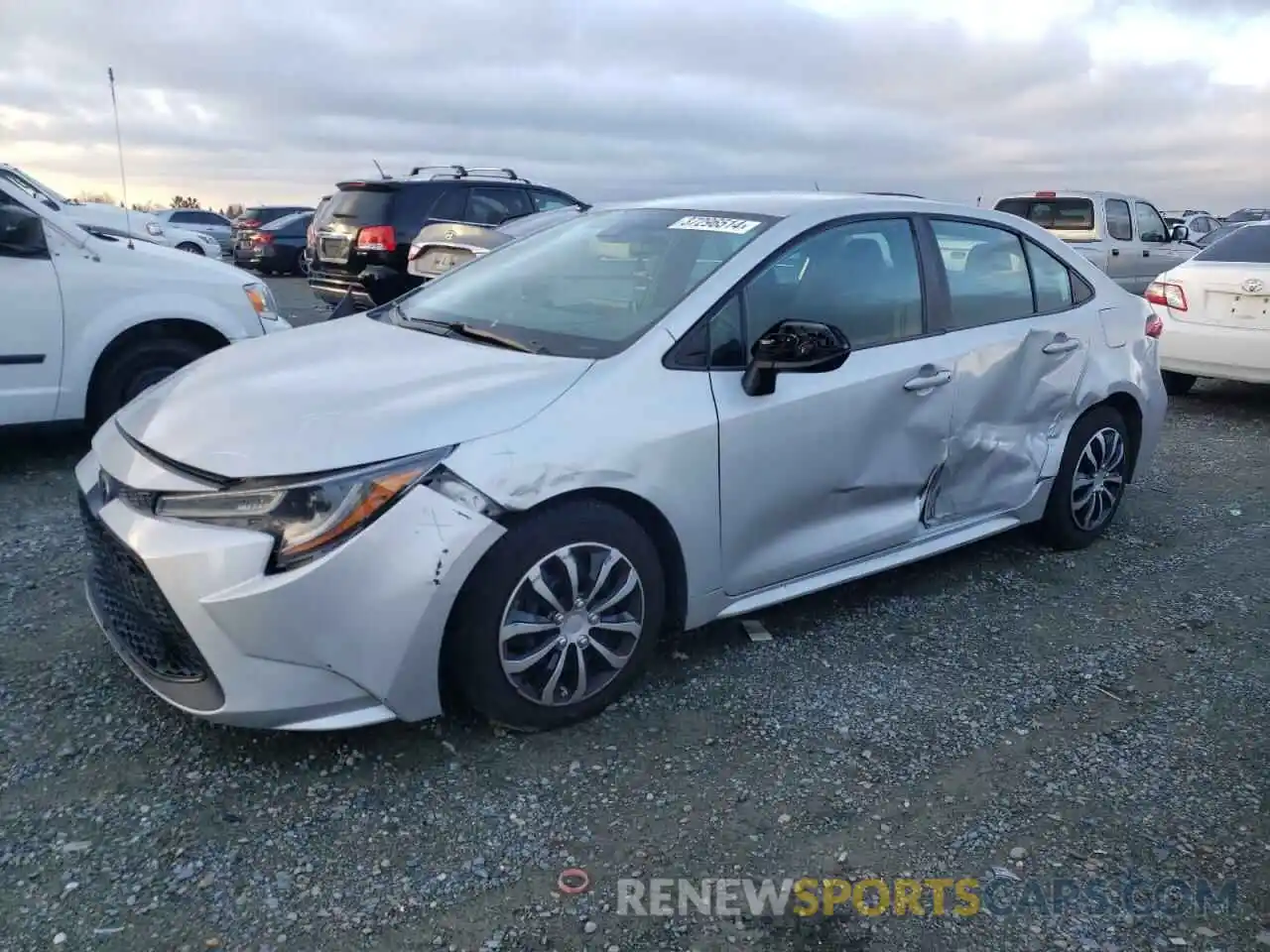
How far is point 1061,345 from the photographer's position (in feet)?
14.8

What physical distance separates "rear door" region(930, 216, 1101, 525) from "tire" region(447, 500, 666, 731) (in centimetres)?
150

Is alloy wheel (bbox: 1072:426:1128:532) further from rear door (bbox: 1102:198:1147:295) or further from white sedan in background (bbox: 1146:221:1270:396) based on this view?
rear door (bbox: 1102:198:1147:295)

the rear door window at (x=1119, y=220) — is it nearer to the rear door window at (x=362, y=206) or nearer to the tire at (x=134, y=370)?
the rear door window at (x=362, y=206)

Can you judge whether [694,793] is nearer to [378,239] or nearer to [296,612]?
[296,612]

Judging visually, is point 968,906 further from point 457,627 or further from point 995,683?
point 457,627

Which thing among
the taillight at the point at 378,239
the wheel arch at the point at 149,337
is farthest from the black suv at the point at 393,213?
the wheel arch at the point at 149,337

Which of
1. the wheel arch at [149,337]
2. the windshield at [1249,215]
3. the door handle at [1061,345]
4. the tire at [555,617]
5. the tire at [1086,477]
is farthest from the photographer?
the windshield at [1249,215]

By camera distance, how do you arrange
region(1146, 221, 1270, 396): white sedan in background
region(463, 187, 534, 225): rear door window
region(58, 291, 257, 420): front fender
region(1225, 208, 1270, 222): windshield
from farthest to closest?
region(1225, 208, 1270, 222): windshield
region(463, 187, 534, 225): rear door window
region(1146, 221, 1270, 396): white sedan in background
region(58, 291, 257, 420): front fender

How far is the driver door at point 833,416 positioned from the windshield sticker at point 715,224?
0.19 metres

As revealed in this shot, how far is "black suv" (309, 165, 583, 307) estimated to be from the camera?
1077cm

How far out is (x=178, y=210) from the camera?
28719 mm

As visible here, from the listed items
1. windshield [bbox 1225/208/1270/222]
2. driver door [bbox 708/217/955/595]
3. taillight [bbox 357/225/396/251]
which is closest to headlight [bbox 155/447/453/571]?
driver door [bbox 708/217/955/595]

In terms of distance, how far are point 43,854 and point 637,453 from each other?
5.98 feet

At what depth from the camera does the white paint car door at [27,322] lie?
5.30 m
